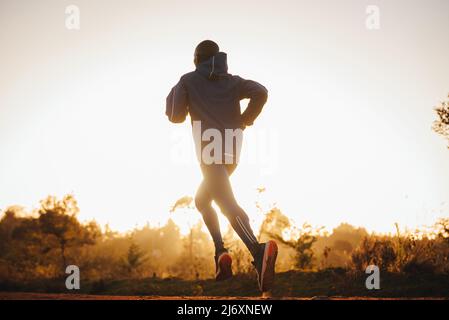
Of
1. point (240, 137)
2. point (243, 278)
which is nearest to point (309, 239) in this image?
point (243, 278)

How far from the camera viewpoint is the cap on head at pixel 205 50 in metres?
3.76

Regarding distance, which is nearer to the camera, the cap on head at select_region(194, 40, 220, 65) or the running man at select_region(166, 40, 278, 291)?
the running man at select_region(166, 40, 278, 291)

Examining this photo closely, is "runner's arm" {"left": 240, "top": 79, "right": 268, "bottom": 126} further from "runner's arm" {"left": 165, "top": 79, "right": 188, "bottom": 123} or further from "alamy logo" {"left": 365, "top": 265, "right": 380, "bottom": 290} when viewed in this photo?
"alamy logo" {"left": 365, "top": 265, "right": 380, "bottom": 290}

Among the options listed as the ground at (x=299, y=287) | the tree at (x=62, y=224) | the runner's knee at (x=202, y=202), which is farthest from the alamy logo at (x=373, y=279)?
the tree at (x=62, y=224)

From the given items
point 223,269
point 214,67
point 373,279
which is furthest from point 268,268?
point 373,279

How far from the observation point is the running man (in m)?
3.31

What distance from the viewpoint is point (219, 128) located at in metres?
3.43

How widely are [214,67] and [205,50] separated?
252mm

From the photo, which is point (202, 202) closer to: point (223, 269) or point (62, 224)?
point (223, 269)

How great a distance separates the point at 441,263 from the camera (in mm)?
8242

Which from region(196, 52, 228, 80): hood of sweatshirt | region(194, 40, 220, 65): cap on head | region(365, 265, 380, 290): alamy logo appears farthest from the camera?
region(365, 265, 380, 290): alamy logo

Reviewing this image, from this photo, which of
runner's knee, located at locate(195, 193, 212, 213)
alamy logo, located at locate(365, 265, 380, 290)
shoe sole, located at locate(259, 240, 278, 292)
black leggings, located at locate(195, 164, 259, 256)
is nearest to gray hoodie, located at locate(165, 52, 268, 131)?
black leggings, located at locate(195, 164, 259, 256)
